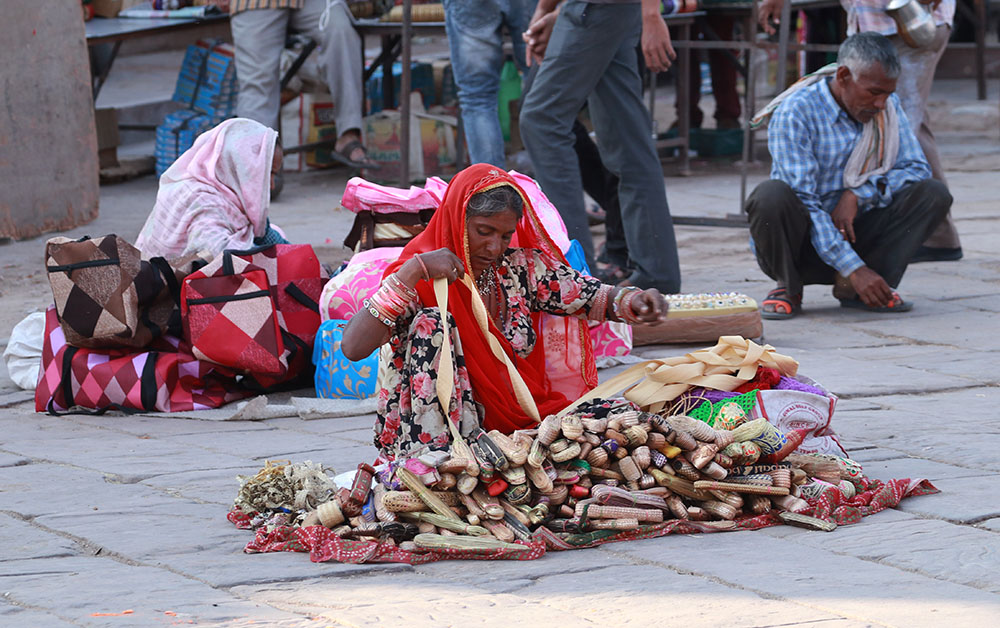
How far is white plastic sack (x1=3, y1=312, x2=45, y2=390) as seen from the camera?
4.64m

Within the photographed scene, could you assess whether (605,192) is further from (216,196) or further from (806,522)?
(806,522)

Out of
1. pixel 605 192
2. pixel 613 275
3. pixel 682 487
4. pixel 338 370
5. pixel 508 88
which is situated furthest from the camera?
pixel 508 88

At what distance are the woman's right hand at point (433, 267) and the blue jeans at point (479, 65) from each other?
10.9ft

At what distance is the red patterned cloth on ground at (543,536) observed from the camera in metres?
2.78

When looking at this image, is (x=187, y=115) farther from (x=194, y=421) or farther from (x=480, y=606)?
(x=480, y=606)

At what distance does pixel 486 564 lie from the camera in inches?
109

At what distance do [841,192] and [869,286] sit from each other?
1.31 ft

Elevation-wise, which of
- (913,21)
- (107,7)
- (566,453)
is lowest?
(566,453)

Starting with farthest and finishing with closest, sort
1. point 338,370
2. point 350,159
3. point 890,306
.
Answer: point 350,159 → point 890,306 → point 338,370

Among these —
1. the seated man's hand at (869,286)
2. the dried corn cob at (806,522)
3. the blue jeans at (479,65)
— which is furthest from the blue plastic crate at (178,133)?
the dried corn cob at (806,522)

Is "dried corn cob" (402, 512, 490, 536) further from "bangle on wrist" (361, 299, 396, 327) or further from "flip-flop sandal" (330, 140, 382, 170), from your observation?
"flip-flop sandal" (330, 140, 382, 170)

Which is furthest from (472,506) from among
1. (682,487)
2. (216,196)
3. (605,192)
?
(605,192)

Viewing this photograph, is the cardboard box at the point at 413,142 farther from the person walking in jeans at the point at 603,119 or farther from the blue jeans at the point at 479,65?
the person walking in jeans at the point at 603,119

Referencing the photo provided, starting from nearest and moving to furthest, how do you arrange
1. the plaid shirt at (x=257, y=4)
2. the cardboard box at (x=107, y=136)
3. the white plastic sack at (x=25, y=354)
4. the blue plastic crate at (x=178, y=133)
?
the white plastic sack at (x=25, y=354)
the plaid shirt at (x=257, y=4)
the blue plastic crate at (x=178, y=133)
the cardboard box at (x=107, y=136)
